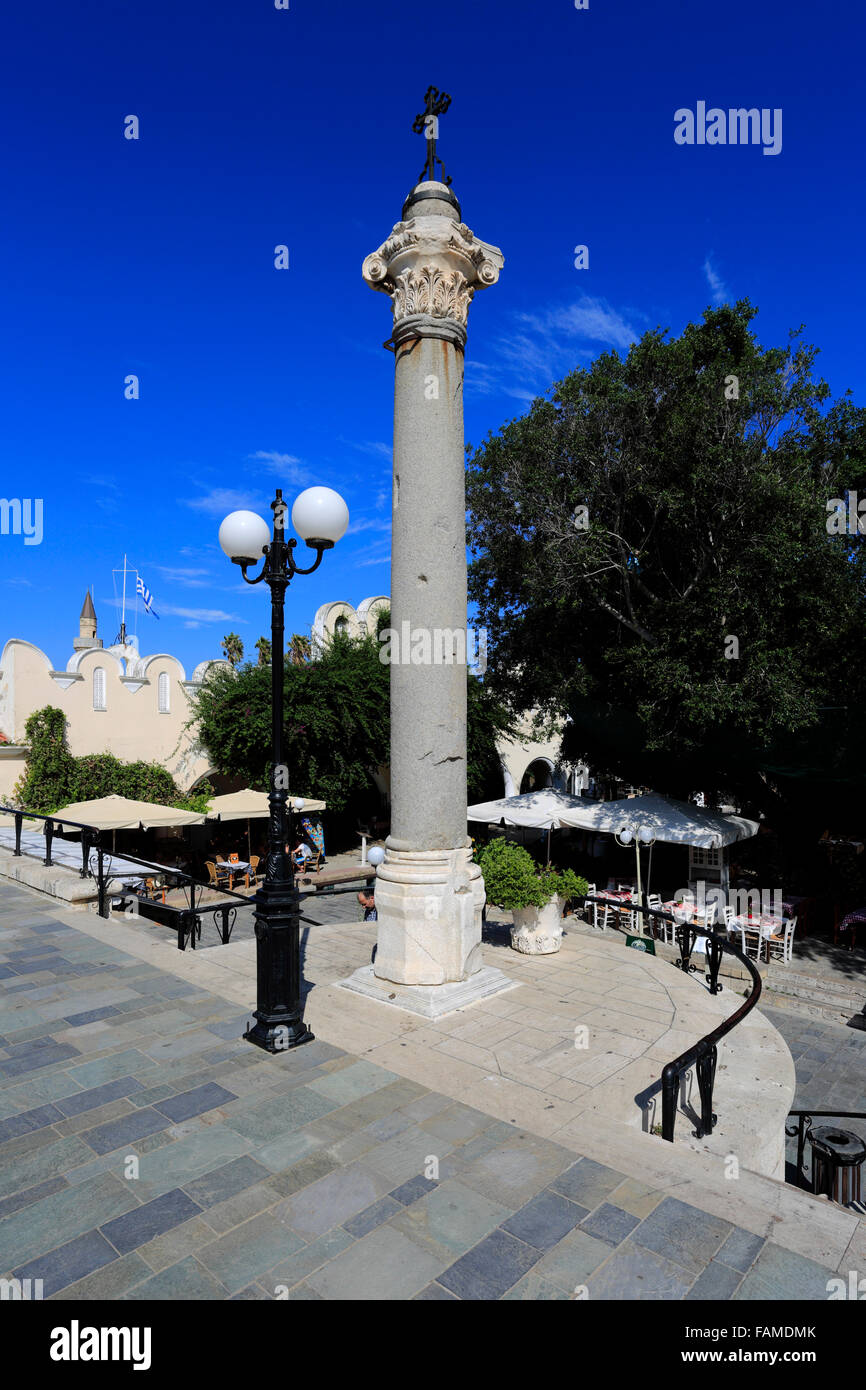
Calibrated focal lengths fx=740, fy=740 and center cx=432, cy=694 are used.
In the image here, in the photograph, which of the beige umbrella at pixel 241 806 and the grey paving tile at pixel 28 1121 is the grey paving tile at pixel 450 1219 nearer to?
the grey paving tile at pixel 28 1121

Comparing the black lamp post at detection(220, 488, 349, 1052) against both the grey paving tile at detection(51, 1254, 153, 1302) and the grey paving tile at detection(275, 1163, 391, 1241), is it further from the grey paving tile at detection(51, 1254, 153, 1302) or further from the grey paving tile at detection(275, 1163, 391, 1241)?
the grey paving tile at detection(51, 1254, 153, 1302)

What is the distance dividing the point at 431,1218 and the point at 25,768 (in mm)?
18184

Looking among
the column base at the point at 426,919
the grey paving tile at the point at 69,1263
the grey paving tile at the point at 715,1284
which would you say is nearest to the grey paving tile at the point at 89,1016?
the column base at the point at 426,919

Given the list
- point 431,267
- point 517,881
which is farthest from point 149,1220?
point 431,267

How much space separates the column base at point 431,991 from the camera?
6176mm

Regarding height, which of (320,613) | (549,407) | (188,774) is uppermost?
(549,407)

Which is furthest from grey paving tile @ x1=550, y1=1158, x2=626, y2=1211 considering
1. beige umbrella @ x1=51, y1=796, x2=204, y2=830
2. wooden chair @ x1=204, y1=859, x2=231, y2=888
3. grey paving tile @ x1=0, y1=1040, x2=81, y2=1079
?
wooden chair @ x1=204, y1=859, x2=231, y2=888

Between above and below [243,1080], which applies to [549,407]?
above

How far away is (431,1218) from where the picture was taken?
3404mm

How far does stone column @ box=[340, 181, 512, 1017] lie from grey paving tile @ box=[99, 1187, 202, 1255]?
10.1 feet

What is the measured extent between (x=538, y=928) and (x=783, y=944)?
6.18 meters

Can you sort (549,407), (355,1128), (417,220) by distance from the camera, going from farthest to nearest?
(549,407) < (417,220) < (355,1128)
